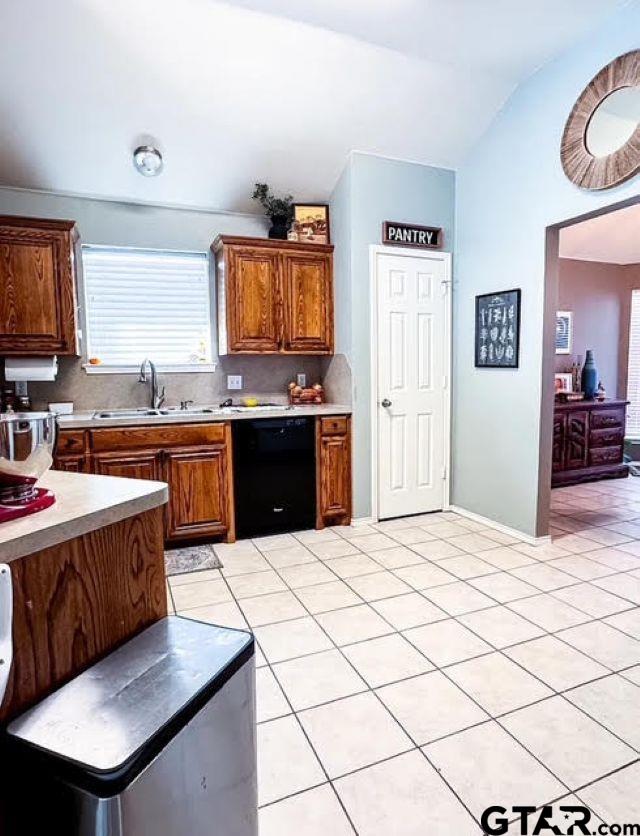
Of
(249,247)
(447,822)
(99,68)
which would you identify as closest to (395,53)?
(249,247)

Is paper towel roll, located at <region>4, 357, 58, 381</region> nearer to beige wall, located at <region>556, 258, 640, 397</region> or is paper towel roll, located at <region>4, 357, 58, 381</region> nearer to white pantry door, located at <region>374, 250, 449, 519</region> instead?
white pantry door, located at <region>374, 250, 449, 519</region>

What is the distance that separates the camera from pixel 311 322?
12.6ft

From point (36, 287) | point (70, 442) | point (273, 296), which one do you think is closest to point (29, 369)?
point (36, 287)

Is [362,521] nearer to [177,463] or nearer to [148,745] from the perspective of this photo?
[177,463]

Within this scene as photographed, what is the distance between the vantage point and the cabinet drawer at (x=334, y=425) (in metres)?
3.65

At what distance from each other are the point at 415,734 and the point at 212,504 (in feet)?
6.90

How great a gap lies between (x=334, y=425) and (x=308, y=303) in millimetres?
990

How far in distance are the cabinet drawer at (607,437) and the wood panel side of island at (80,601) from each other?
4.96m

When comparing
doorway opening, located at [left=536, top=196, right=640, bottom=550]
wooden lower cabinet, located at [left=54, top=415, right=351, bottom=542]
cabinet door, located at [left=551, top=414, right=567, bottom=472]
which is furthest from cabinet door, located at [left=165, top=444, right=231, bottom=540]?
cabinet door, located at [left=551, top=414, right=567, bottom=472]

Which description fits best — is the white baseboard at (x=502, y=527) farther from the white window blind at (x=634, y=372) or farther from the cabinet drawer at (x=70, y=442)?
the white window blind at (x=634, y=372)

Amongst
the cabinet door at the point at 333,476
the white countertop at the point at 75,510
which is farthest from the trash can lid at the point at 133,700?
the cabinet door at the point at 333,476

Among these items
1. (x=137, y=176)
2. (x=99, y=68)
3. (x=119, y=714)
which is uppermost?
(x=99, y=68)

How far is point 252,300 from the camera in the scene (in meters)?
3.64

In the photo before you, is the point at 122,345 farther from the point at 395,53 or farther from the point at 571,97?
the point at 571,97
